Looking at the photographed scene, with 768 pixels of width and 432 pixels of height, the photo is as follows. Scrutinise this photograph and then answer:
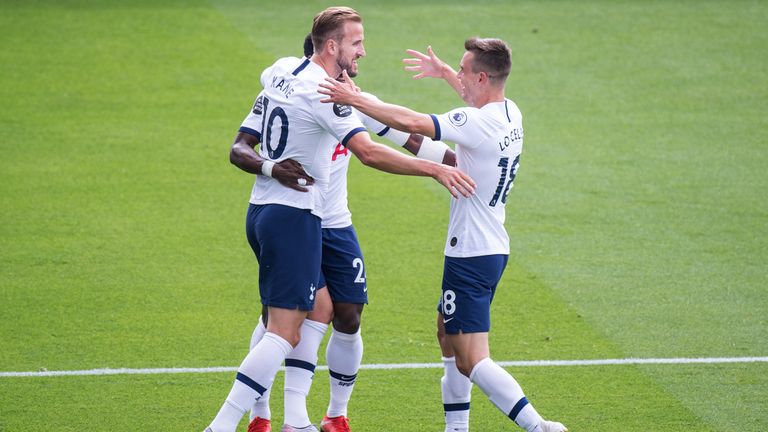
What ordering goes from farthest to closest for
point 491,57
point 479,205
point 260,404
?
point 260,404 < point 479,205 < point 491,57

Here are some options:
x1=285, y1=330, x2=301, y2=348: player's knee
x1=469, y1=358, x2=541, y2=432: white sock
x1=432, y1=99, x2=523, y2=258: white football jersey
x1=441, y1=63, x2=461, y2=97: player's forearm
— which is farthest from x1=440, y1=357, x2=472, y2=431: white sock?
x1=441, y1=63, x2=461, y2=97: player's forearm

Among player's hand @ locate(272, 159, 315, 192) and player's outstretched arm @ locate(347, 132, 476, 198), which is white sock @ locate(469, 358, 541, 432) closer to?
player's outstretched arm @ locate(347, 132, 476, 198)

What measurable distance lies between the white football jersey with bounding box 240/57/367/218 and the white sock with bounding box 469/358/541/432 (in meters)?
1.20

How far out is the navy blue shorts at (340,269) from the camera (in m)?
6.36

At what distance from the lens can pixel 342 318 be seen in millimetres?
6363

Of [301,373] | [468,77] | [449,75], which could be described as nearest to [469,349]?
[301,373]

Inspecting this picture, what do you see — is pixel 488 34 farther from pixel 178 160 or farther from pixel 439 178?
pixel 439 178

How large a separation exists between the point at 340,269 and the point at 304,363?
1.92ft

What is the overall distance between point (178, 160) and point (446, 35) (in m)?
5.18

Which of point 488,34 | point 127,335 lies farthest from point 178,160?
point 488,34

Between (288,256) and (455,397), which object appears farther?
(455,397)

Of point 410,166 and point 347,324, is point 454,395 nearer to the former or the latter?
point 347,324

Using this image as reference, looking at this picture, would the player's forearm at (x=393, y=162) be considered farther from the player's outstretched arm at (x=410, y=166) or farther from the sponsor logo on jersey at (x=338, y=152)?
Answer: the sponsor logo on jersey at (x=338, y=152)

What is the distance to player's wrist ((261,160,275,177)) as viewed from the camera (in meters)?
5.83
